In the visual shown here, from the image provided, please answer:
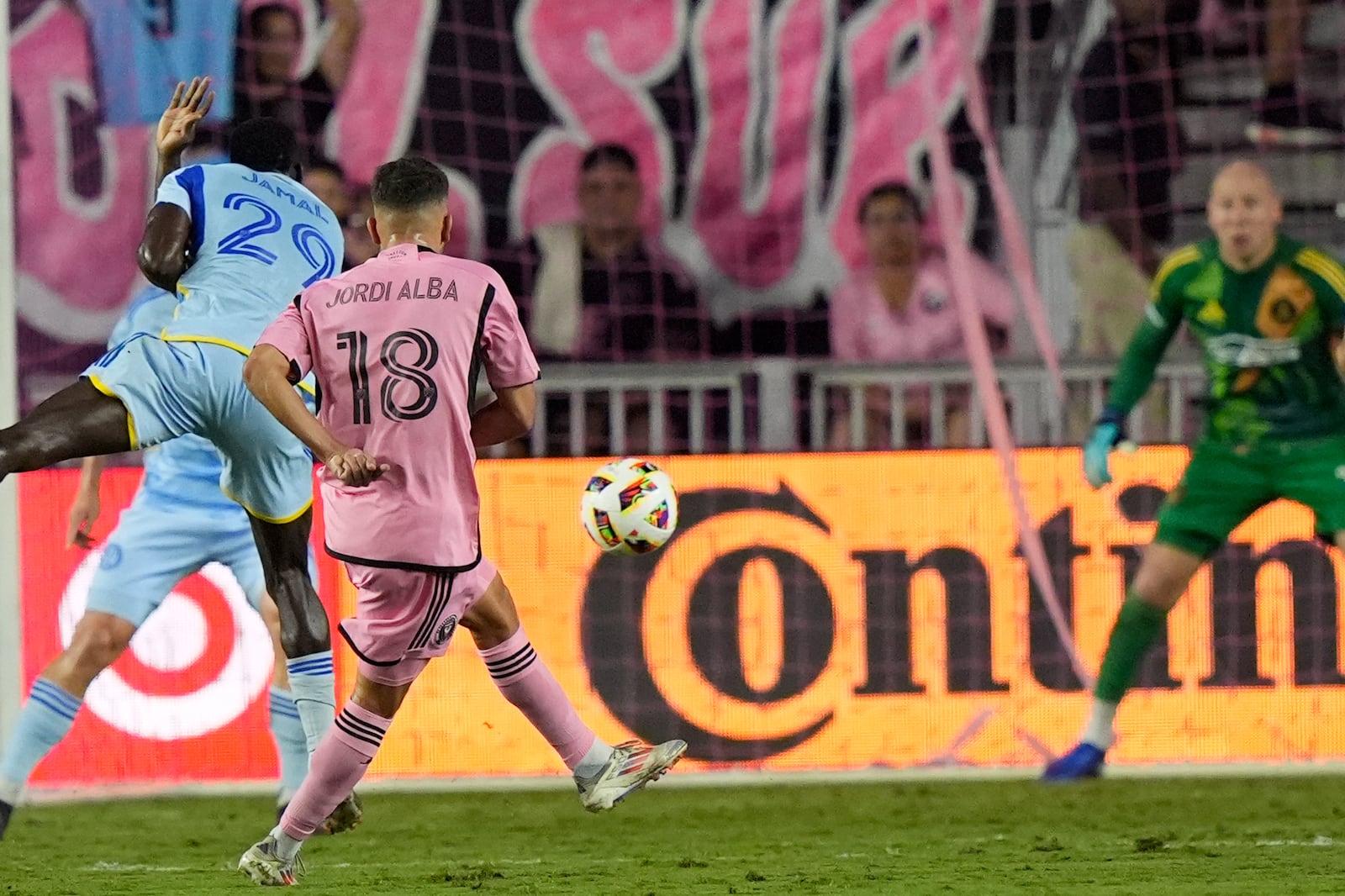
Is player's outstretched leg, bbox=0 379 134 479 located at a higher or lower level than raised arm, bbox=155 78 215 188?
lower

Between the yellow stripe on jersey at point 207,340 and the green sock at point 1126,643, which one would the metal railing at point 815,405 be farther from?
the yellow stripe on jersey at point 207,340

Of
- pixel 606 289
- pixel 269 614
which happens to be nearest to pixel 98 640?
pixel 269 614

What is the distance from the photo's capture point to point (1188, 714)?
8406mm

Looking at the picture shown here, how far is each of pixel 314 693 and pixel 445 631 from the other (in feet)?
3.73

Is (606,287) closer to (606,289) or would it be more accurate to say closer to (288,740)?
(606,289)

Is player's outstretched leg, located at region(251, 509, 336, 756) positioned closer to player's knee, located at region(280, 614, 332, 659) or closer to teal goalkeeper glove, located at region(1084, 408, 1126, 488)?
player's knee, located at region(280, 614, 332, 659)

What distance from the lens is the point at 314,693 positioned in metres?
6.13

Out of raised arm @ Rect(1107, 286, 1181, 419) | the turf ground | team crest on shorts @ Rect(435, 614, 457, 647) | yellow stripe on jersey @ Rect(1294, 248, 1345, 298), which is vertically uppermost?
yellow stripe on jersey @ Rect(1294, 248, 1345, 298)

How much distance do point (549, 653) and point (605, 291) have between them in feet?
6.91

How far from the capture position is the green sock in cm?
707

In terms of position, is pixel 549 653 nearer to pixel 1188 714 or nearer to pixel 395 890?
pixel 1188 714

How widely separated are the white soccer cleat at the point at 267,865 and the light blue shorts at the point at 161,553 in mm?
1996

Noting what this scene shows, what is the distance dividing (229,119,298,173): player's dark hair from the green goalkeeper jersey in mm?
2706

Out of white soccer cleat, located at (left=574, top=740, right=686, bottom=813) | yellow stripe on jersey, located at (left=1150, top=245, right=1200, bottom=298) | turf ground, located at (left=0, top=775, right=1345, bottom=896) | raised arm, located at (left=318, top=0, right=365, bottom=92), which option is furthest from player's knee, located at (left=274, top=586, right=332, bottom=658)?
raised arm, located at (left=318, top=0, right=365, bottom=92)
